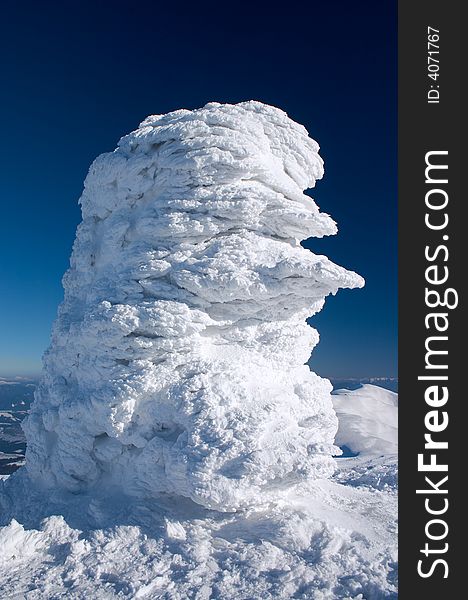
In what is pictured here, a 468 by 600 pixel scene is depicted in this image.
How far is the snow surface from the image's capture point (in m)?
9.88

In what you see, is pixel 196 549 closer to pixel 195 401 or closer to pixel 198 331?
pixel 195 401

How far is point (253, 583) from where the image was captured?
917 cm

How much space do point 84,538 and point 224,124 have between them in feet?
34.6

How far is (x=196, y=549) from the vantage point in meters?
10.1

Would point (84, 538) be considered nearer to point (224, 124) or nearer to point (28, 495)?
point (28, 495)

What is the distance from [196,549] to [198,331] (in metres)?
4.80

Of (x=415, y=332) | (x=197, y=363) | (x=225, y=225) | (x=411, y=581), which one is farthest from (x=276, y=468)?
(x=225, y=225)

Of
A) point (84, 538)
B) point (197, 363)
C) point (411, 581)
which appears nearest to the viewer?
point (411, 581)

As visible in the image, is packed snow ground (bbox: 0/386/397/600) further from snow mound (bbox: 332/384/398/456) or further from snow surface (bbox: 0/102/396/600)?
snow mound (bbox: 332/384/398/456)

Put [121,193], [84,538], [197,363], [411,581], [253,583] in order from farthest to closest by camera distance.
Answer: [121,193]
[197,363]
[84,538]
[253,583]
[411,581]

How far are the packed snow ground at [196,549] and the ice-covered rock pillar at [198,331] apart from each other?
67 centimetres

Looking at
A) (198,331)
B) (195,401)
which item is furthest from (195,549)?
(198,331)

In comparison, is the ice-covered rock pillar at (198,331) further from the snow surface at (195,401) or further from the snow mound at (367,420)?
the snow mound at (367,420)

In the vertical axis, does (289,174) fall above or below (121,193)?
above
